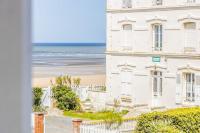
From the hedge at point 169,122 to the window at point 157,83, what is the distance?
8.45 ft

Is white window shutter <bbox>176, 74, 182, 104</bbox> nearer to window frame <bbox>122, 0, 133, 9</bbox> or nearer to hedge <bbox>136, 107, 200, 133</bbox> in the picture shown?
window frame <bbox>122, 0, 133, 9</bbox>

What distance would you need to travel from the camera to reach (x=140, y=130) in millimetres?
3766

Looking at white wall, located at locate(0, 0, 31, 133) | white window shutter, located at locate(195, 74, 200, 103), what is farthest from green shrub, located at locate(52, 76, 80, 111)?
white wall, located at locate(0, 0, 31, 133)

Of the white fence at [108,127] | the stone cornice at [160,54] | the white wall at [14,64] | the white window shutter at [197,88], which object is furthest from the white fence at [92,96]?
the white wall at [14,64]

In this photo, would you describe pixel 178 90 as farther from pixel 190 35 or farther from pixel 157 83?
pixel 190 35

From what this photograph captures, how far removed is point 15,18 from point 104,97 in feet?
21.2

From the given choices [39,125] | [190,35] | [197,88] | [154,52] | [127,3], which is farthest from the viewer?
[127,3]

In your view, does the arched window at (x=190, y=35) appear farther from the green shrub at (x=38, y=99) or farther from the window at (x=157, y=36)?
the green shrub at (x=38, y=99)

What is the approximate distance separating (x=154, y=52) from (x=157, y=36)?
0.66ft

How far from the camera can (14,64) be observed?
1.52 ft

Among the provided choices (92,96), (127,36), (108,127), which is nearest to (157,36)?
(127,36)

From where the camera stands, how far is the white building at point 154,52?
19.6 feet

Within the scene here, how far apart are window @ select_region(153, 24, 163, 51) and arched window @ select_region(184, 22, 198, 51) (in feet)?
1.42

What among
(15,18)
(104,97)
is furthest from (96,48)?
(15,18)
